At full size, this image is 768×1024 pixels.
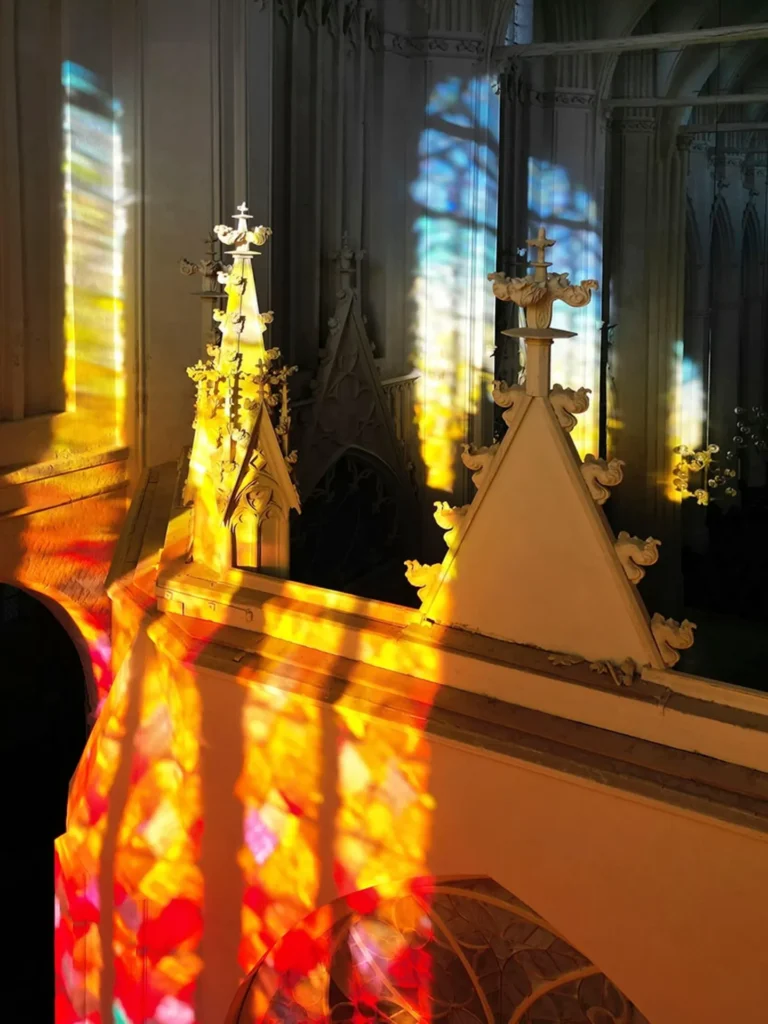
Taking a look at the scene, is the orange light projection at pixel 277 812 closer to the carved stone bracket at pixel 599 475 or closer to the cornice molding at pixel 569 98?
the carved stone bracket at pixel 599 475

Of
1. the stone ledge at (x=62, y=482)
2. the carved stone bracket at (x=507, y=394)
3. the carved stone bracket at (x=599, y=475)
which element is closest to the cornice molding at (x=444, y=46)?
the stone ledge at (x=62, y=482)

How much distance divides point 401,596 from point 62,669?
8.63 ft

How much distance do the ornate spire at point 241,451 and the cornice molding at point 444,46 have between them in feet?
17.1

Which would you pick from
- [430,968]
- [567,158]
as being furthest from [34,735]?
[567,158]

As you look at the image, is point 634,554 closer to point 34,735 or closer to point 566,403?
point 566,403

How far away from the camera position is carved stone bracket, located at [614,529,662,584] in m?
2.83

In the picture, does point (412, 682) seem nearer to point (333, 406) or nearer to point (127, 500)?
point (127, 500)

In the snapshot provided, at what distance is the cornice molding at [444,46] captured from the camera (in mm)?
8352

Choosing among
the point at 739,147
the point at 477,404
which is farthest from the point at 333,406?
the point at 739,147

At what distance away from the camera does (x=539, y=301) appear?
9.57 feet

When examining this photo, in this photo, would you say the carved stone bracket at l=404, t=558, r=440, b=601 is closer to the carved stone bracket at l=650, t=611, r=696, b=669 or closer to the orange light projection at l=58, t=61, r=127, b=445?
the carved stone bracket at l=650, t=611, r=696, b=669

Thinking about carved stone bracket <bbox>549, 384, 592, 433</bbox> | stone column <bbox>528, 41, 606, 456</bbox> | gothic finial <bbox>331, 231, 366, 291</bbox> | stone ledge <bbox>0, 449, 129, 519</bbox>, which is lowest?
stone ledge <bbox>0, 449, 129, 519</bbox>

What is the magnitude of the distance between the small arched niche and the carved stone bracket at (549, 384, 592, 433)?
1324 millimetres

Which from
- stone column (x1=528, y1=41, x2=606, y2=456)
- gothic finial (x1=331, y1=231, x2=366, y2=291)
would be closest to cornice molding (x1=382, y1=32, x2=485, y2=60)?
stone column (x1=528, y1=41, x2=606, y2=456)
